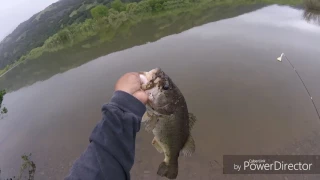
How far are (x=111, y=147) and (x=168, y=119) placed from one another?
103 cm

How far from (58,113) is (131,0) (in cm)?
1892

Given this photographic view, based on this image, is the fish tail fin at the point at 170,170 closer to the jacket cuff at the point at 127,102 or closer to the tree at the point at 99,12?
the jacket cuff at the point at 127,102

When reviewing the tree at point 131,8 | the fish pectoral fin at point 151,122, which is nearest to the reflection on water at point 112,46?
the tree at point 131,8

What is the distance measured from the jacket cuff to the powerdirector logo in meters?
6.01

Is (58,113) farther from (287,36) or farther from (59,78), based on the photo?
(287,36)

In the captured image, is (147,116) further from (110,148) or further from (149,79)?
(110,148)

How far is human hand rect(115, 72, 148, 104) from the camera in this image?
59.5 inches

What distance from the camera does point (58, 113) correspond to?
35.6ft

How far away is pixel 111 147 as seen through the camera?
121 cm

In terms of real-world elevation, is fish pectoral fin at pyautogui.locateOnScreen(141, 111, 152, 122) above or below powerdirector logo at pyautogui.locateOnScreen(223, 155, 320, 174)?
above

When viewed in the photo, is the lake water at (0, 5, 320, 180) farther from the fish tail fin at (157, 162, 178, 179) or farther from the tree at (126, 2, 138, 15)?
the tree at (126, 2, 138, 15)

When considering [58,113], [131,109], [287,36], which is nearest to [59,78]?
[58,113]

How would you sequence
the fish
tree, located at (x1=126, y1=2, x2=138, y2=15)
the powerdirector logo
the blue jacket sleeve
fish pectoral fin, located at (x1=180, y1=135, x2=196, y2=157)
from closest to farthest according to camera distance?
the blue jacket sleeve, the fish, fish pectoral fin, located at (x1=180, y1=135, x2=196, y2=157), the powerdirector logo, tree, located at (x1=126, y1=2, x2=138, y2=15)

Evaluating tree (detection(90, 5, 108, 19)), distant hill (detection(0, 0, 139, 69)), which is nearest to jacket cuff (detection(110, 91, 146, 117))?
tree (detection(90, 5, 108, 19))
